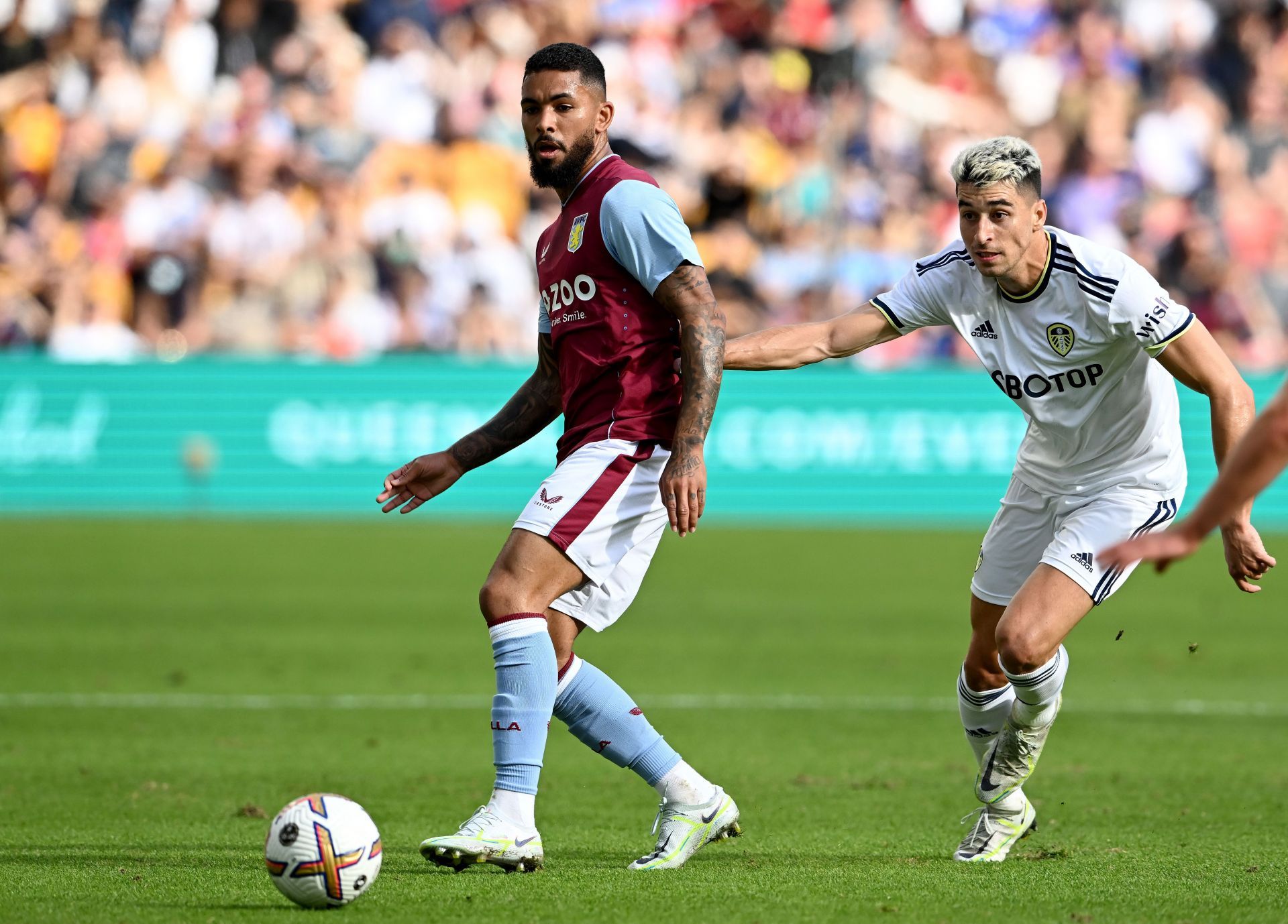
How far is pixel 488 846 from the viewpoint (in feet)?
17.5

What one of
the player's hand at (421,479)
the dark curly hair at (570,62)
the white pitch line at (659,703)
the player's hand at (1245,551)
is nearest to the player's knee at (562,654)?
the player's hand at (421,479)

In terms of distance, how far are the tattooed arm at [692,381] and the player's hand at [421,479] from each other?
0.98 meters

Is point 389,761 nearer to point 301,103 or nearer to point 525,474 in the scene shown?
point 525,474

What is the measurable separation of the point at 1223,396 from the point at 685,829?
7.38 feet

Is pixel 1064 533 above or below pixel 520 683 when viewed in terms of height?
above

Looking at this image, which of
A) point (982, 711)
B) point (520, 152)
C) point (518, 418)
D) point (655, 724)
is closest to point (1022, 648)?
point (982, 711)

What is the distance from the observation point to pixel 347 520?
1895 cm

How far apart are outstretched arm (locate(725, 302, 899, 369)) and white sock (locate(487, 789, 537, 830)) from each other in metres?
1.66

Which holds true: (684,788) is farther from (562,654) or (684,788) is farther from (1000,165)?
(1000,165)

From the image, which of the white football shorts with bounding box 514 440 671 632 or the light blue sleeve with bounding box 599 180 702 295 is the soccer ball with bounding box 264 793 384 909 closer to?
the white football shorts with bounding box 514 440 671 632

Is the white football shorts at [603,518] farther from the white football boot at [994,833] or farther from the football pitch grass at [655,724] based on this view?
the white football boot at [994,833]

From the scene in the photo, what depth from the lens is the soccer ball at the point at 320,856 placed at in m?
4.82

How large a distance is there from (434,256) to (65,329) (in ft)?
14.2

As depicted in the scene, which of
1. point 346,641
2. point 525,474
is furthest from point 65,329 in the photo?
point 346,641
